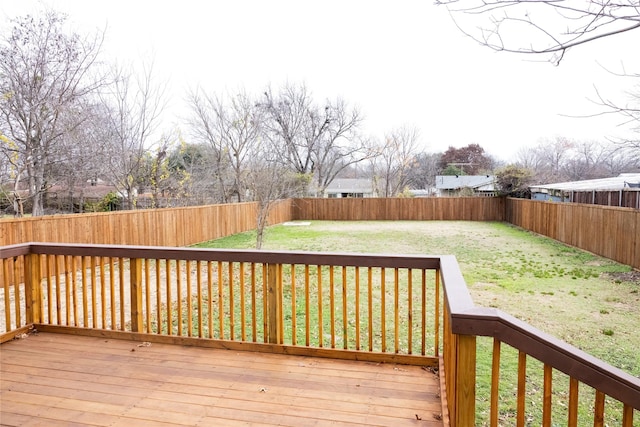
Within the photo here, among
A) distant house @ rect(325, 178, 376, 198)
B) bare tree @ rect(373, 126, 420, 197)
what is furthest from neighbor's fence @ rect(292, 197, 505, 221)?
distant house @ rect(325, 178, 376, 198)

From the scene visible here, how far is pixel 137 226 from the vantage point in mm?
9688

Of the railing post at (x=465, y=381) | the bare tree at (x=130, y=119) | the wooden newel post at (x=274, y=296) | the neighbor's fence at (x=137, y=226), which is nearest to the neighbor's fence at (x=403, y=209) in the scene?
the neighbor's fence at (x=137, y=226)

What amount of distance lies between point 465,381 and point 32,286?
12.3 feet

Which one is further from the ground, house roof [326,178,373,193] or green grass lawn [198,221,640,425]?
house roof [326,178,373,193]

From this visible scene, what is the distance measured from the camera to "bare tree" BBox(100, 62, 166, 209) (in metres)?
11.4

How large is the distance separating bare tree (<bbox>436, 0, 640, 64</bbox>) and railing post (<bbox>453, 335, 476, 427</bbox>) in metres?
1.68

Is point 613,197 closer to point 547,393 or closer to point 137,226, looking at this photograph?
point 137,226

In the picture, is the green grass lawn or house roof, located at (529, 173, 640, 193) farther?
house roof, located at (529, 173, 640, 193)

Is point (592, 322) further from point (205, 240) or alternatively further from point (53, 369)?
point (205, 240)

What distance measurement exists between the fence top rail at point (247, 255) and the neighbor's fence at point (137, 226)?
382 cm

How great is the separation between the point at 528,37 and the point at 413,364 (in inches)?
89.0

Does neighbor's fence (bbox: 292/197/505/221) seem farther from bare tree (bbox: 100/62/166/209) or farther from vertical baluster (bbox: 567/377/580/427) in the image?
vertical baluster (bbox: 567/377/580/427)

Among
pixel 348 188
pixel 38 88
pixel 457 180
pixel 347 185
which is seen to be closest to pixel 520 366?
pixel 38 88

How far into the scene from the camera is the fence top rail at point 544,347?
3.76 ft
